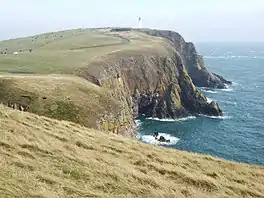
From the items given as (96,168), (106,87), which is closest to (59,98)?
(106,87)

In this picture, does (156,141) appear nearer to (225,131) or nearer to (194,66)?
(225,131)

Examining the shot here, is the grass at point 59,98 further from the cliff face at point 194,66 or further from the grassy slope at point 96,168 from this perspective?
the cliff face at point 194,66

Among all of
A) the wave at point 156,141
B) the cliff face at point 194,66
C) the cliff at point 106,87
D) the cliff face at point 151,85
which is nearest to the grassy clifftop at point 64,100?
the cliff at point 106,87

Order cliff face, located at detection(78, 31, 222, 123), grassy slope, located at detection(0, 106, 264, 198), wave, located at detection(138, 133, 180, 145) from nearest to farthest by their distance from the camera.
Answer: grassy slope, located at detection(0, 106, 264, 198)
wave, located at detection(138, 133, 180, 145)
cliff face, located at detection(78, 31, 222, 123)

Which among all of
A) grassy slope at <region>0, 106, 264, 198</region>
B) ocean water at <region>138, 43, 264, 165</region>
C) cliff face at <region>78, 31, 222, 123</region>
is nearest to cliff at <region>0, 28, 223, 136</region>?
cliff face at <region>78, 31, 222, 123</region>

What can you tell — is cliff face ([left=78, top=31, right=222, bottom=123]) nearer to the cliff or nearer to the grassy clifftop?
the cliff

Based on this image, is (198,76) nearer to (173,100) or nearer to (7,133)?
(173,100)

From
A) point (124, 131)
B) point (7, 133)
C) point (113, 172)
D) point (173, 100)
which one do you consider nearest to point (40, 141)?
point (7, 133)
